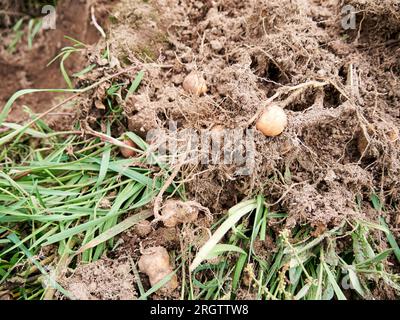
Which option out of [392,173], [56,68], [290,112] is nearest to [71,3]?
[56,68]

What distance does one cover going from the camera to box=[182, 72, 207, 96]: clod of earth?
5.11 ft

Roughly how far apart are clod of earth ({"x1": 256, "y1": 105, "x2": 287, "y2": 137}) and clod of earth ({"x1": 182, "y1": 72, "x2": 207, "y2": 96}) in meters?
0.29

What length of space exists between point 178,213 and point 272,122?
1.49 ft

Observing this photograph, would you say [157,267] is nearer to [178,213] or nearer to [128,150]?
[178,213]

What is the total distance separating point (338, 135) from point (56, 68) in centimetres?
144

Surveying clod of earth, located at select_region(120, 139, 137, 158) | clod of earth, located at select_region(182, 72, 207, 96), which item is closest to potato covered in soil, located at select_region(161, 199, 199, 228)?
clod of earth, located at select_region(120, 139, 137, 158)

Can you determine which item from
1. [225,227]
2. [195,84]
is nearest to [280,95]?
[195,84]

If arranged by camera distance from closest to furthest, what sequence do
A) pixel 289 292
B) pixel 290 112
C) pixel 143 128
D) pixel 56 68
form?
pixel 289 292, pixel 290 112, pixel 143 128, pixel 56 68

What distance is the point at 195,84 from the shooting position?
1557mm

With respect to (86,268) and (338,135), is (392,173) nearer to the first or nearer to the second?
(338,135)

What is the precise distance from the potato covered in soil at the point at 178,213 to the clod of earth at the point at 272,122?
37 centimetres

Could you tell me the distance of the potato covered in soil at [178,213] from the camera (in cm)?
138

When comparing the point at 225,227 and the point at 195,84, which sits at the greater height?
the point at 195,84

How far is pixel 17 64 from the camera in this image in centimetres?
208
